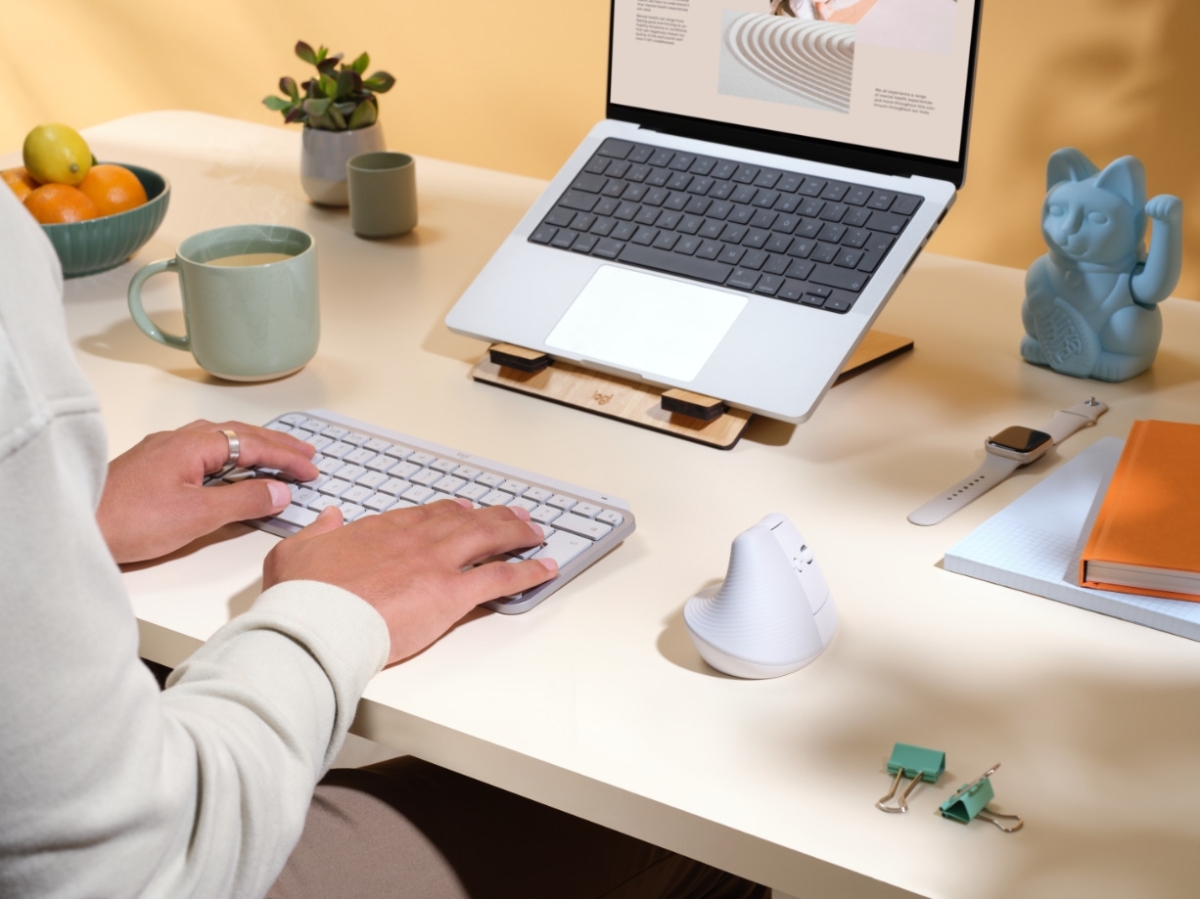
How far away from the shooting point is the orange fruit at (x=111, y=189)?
49.6 inches

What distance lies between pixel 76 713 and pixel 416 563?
0.29 meters

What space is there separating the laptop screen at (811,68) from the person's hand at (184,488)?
0.50m

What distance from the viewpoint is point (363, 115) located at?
56.1 inches

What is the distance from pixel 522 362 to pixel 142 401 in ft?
1.04

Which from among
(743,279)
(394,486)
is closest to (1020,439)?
(743,279)

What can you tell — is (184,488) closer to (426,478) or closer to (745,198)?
(426,478)

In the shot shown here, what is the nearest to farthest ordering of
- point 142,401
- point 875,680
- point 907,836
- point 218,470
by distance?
point 907,836 → point 875,680 → point 218,470 → point 142,401

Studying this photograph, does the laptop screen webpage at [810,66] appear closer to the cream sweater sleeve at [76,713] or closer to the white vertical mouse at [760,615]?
the white vertical mouse at [760,615]

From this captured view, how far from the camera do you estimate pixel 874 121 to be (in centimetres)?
103

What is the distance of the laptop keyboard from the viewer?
3.25 feet

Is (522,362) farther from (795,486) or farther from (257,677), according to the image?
(257,677)

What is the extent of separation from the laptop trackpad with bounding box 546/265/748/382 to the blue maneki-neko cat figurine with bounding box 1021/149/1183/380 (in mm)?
263

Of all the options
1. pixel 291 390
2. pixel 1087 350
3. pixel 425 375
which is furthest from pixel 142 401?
pixel 1087 350

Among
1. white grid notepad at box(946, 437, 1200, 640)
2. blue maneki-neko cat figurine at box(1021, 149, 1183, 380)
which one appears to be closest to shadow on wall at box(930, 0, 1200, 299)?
blue maneki-neko cat figurine at box(1021, 149, 1183, 380)
